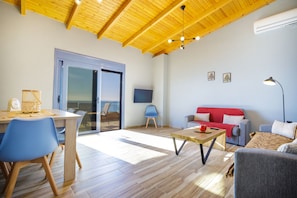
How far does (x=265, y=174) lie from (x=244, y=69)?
387 centimetres

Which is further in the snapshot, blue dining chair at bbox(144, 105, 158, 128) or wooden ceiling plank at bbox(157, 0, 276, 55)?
blue dining chair at bbox(144, 105, 158, 128)

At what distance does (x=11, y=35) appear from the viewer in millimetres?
3344

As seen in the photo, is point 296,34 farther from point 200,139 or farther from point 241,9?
point 200,139

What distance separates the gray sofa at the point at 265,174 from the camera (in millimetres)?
1175

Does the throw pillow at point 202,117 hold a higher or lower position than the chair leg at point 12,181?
higher

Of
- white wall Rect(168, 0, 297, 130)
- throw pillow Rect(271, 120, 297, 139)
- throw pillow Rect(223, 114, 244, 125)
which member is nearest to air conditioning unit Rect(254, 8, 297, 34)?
white wall Rect(168, 0, 297, 130)

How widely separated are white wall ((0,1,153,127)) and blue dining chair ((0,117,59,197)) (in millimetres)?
2643

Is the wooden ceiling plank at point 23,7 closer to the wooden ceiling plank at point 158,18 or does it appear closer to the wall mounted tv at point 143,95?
the wooden ceiling plank at point 158,18

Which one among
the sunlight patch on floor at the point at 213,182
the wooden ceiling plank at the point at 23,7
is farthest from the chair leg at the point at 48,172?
the wooden ceiling plank at the point at 23,7

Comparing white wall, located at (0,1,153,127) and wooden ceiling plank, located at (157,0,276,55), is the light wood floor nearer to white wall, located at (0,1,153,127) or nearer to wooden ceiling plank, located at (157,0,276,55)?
white wall, located at (0,1,153,127)

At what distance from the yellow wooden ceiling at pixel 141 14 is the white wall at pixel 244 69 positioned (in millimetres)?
401

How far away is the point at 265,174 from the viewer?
4.13ft

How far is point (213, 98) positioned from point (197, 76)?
962 mm

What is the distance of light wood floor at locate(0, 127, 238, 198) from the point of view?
5.73ft
